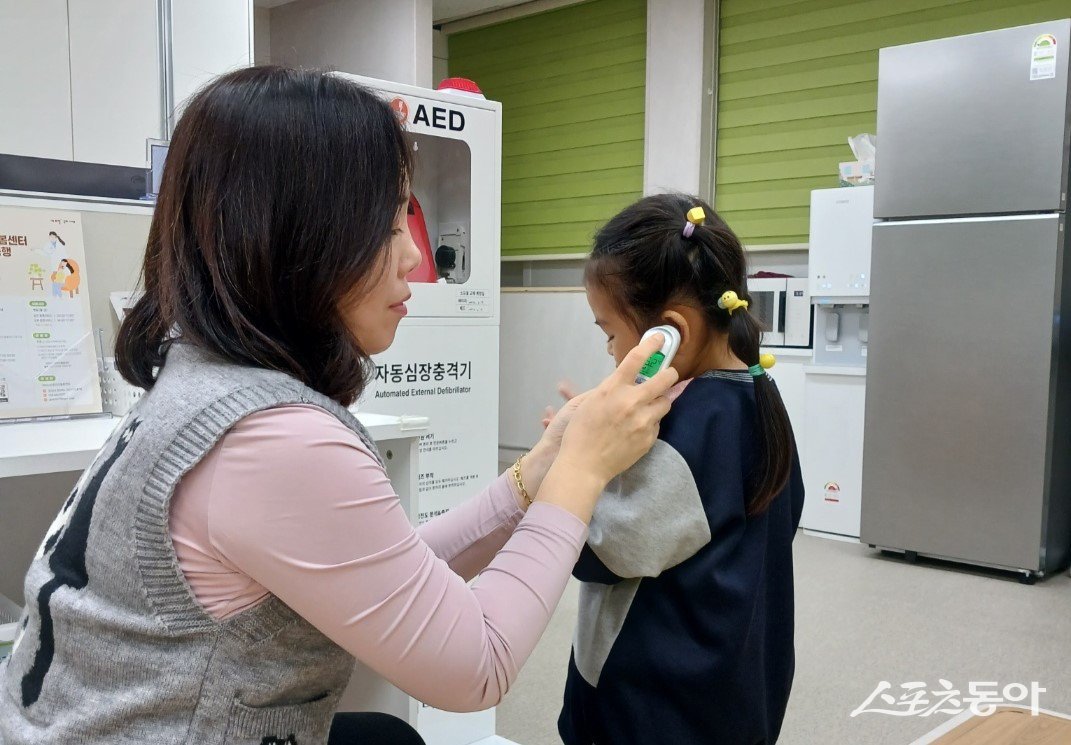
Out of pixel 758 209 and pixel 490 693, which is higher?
pixel 758 209

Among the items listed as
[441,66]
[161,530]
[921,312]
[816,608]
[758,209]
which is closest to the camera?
[161,530]

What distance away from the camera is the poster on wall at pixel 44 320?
4.87ft

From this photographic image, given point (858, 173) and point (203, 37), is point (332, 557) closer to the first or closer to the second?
point (203, 37)

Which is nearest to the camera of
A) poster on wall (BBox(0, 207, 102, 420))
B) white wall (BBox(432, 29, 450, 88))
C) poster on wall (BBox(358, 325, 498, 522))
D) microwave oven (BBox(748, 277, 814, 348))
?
poster on wall (BBox(0, 207, 102, 420))

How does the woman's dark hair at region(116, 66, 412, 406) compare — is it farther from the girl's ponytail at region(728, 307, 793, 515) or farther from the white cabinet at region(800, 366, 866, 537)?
the white cabinet at region(800, 366, 866, 537)

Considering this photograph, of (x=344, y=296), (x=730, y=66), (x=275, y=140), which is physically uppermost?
(x=730, y=66)

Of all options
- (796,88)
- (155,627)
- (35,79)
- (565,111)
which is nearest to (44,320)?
(155,627)

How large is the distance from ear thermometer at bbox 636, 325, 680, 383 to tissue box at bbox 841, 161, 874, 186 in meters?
3.04

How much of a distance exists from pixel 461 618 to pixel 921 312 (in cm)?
306

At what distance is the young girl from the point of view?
985 mm

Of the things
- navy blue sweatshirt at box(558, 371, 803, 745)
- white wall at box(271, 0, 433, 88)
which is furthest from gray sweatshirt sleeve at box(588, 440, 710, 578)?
white wall at box(271, 0, 433, 88)

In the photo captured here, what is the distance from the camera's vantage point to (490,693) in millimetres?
787

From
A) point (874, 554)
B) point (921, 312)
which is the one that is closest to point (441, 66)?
point (921, 312)

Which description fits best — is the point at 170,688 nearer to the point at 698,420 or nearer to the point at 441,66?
the point at 698,420
